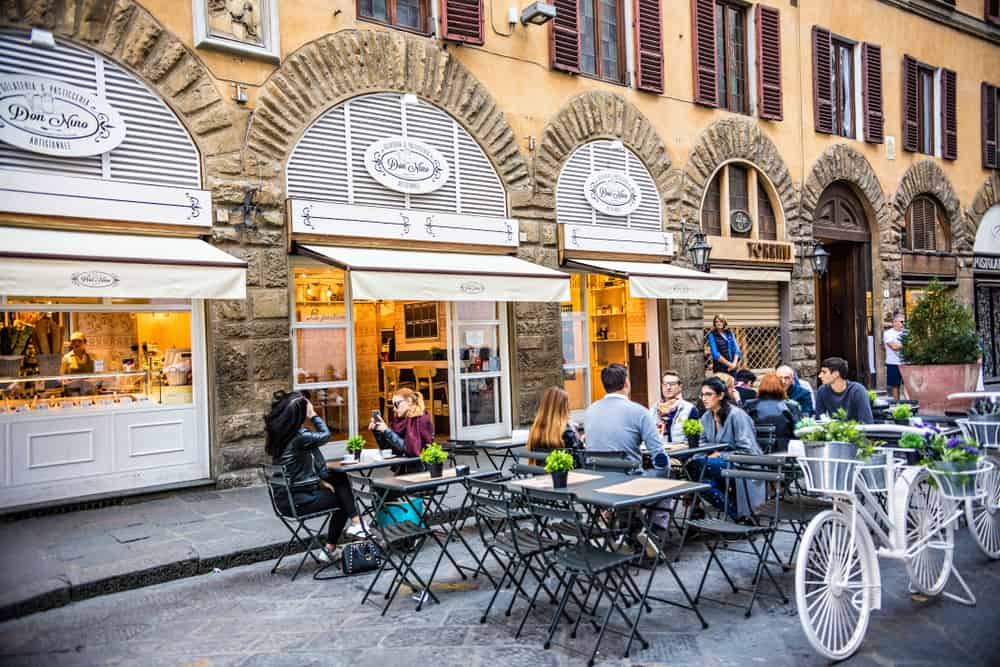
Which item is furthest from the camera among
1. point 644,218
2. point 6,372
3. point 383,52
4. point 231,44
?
point 644,218

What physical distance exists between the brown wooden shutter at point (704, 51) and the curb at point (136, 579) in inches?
422

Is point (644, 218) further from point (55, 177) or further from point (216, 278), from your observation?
point (55, 177)

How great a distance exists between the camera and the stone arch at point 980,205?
19172 mm

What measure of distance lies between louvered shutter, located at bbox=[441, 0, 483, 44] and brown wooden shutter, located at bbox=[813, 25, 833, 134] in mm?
8171

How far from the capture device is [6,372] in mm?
7434

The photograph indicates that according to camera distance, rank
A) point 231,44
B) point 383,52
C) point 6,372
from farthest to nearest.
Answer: point 383,52 → point 231,44 → point 6,372

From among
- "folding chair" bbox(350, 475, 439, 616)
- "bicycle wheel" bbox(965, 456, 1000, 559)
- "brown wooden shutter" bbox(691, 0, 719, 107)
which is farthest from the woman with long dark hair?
"brown wooden shutter" bbox(691, 0, 719, 107)

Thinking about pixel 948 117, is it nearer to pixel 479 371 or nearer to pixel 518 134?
pixel 518 134

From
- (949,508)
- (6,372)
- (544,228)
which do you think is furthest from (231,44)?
(949,508)

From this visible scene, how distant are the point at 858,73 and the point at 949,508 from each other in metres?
14.3

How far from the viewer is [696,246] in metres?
12.8

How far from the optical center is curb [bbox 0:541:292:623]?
5188 millimetres

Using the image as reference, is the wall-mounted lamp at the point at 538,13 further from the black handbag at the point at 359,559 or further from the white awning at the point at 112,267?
the black handbag at the point at 359,559

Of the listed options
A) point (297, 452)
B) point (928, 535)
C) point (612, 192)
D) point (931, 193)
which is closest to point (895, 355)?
point (612, 192)
